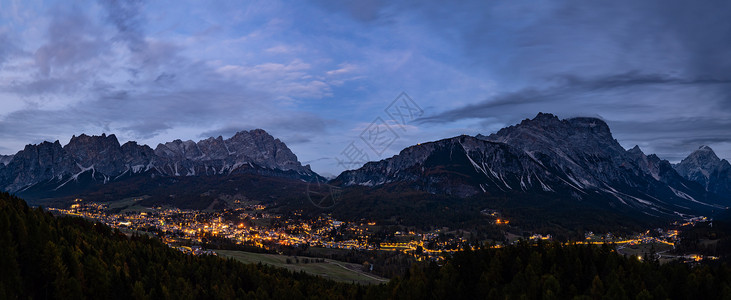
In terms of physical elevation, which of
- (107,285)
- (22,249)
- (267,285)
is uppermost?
(22,249)

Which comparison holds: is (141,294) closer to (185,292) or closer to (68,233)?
(185,292)

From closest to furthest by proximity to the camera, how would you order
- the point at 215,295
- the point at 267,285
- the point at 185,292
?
the point at 185,292
the point at 215,295
the point at 267,285

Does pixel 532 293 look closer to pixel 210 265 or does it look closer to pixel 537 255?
pixel 537 255

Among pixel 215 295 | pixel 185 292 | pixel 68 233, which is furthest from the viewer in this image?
pixel 68 233

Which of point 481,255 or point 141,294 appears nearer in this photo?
point 141,294

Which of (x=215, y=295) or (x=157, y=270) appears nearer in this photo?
(x=215, y=295)

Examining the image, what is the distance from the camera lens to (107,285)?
88375 millimetres

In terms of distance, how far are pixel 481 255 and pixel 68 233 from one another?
124 m

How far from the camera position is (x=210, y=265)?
146125 mm

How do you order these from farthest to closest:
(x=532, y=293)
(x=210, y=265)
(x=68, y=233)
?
(x=210, y=265), (x=68, y=233), (x=532, y=293)

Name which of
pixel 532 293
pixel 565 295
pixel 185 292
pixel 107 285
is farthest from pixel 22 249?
pixel 565 295

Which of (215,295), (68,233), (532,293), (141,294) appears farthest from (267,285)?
(532,293)

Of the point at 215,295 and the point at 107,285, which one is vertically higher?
the point at 107,285

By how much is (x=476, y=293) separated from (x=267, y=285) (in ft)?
215
